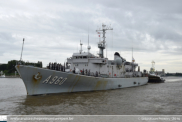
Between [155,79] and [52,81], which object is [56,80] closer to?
[52,81]

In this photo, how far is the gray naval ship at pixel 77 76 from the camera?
15223 mm

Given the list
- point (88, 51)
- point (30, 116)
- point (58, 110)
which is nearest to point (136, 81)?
point (88, 51)

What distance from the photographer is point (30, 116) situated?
940 cm

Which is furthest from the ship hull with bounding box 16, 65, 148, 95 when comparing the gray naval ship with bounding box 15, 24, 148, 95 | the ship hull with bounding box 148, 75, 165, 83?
the ship hull with bounding box 148, 75, 165, 83

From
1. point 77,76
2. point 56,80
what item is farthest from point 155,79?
point 56,80

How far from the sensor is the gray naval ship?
15223mm

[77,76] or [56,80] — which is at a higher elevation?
[77,76]

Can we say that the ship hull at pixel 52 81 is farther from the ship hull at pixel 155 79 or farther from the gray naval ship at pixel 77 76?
the ship hull at pixel 155 79

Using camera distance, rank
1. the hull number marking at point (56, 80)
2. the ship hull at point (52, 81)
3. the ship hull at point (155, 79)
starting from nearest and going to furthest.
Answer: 1. the ship hull at point (52, 81)
2. the hull number marking at point (56, 80)
3. the ship hull at point (155, 79)

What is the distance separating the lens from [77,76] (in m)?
16.9

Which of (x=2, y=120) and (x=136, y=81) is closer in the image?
(x=2, y=120)

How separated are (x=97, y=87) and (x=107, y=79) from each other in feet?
6.58

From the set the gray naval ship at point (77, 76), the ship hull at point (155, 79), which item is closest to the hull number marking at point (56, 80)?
the gray naval ship at point (77, 76)

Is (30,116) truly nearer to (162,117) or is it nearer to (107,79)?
(162,117)
